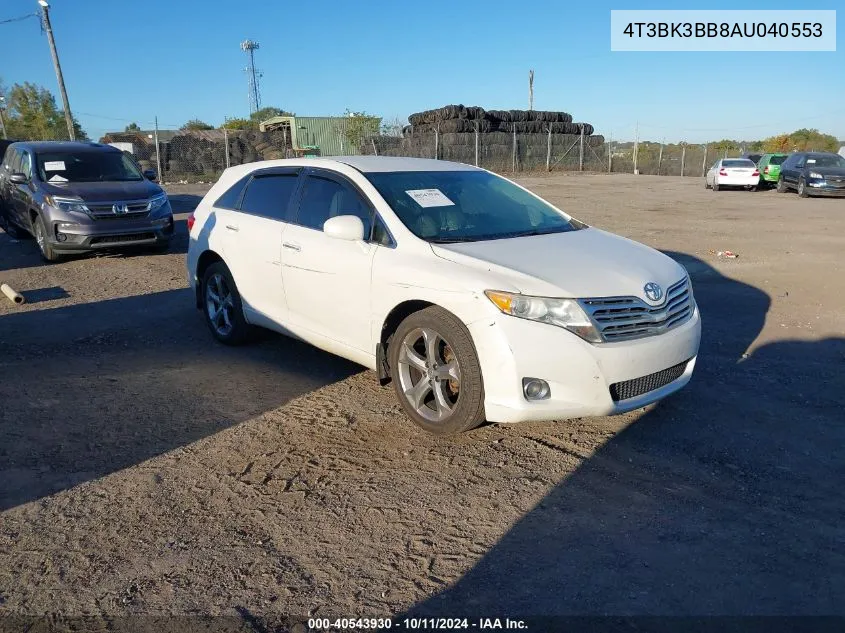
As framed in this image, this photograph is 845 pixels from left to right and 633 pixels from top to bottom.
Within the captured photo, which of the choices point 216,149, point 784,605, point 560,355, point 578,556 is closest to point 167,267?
point 560,355

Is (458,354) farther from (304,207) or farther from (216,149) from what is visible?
(216,149)

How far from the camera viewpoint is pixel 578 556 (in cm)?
301

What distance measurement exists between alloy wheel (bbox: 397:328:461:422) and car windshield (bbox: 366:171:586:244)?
680mm

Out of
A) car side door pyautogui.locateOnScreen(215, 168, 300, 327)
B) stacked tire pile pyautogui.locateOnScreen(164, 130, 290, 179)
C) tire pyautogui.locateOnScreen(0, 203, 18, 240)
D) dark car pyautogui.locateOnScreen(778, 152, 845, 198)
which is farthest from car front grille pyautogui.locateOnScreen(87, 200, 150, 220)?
stacked tire pile pyautogui.locateOnScreen(164, 130, 290, 179)

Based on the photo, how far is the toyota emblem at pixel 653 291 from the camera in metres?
3.98

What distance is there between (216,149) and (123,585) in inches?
1193

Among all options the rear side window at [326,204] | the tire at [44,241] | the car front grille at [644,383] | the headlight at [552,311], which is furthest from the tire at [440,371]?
the tire at [44,241]

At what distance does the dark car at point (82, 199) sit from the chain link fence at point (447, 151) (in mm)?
17979

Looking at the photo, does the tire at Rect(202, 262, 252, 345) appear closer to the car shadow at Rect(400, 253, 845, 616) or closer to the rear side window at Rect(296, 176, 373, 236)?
the rear side window at Rect(296, 176, 373, 236)

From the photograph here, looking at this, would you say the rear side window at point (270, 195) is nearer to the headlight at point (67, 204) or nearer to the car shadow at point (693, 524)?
the car shadow at point (693, 524)

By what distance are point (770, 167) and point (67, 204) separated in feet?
79.8

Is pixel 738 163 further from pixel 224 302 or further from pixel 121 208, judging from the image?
pixel 224 302

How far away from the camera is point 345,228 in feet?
14.7

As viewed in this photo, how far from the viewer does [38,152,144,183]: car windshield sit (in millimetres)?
10593
